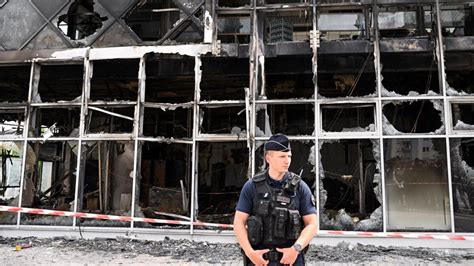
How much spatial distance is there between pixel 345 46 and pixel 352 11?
1033 millimetres

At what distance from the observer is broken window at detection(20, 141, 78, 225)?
9023mm

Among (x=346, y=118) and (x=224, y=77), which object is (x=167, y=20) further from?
(x=346, y=118)

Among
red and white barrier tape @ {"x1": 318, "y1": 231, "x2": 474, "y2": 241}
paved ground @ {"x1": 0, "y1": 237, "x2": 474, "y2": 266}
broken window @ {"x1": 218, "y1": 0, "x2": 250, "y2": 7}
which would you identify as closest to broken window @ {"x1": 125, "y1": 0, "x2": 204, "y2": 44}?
broken window @ {"x1": 218, "y1": 0, "x2": 250, "y2": 7}

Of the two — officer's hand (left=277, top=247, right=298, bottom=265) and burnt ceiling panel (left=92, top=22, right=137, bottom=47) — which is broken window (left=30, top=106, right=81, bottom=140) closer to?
burnt ceiling panel (left=92, top=22, right=137, bottom=47)

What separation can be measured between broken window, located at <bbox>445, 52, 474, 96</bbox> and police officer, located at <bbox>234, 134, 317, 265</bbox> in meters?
6.45

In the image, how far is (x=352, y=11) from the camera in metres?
8.84

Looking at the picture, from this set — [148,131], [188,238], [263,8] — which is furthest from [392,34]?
[148,131]

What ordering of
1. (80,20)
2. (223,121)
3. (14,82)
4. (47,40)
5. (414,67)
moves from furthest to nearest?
1. (223,121)
2. (14,82)
3. (80,20)
4. (47,40)
5. (414,67)

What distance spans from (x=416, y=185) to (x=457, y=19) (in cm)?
Result: 385

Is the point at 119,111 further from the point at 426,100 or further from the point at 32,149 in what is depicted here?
the point at 426,100

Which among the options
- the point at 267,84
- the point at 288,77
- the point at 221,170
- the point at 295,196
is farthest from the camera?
the point at 221,170

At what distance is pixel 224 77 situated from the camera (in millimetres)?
9516

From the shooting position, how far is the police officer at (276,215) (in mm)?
2893

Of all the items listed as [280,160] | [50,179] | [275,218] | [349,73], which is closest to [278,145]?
[280,160]
